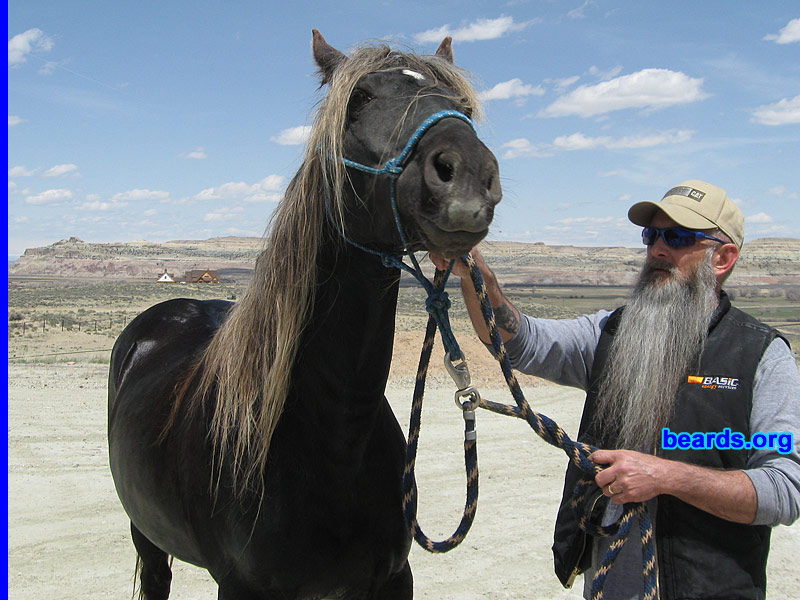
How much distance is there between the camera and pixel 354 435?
2268 millimetres

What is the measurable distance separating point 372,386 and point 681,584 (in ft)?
3.76

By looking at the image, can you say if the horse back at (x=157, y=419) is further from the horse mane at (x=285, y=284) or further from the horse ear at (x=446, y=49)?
the horse ear at (x=446, y=49)

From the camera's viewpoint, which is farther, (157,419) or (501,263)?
(501,263)

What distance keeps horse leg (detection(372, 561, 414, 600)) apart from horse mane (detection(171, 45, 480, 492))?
0.64 metres

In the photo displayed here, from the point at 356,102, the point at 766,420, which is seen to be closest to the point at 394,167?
the point at 356,102

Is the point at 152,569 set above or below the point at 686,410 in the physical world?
below

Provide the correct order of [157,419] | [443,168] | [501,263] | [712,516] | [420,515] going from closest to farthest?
[443,168], [712,516], [157,419], [420,515], [501,263]

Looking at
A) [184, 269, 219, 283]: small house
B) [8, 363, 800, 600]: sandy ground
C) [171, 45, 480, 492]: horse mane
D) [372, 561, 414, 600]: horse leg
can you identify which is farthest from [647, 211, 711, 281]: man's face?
[184, 269, 219, 283]: small house

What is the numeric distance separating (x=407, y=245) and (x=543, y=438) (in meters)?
0.81

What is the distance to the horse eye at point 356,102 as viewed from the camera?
2047 millimetres

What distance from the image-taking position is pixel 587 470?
7.07 feet

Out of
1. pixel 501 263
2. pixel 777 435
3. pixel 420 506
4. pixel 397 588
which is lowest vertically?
pixel 420 506

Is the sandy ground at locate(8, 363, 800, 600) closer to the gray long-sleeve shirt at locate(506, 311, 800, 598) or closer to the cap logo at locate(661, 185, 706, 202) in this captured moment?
the gray long-sleeve shirt at locate(506, 311, 800, 598)

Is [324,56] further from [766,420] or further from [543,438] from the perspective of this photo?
[766,420]
